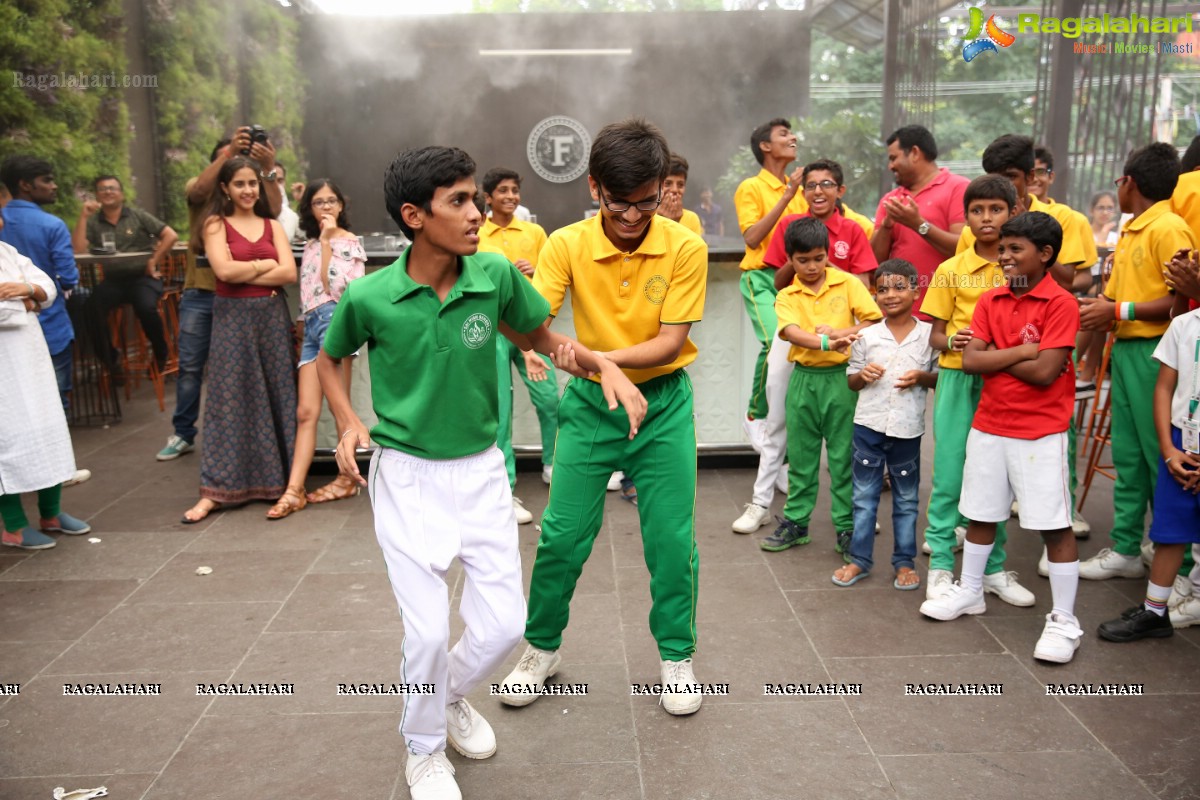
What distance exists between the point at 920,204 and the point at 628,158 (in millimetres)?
2768

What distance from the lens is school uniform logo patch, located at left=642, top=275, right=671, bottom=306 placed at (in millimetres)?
3211

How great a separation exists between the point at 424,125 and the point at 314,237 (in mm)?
12947

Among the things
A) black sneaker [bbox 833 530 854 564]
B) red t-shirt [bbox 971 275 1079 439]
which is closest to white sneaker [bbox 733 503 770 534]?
black sneaker [bbox 833 530 854 564]

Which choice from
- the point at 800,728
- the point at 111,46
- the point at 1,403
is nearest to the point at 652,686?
the point at 800,728

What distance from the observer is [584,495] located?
3303 millimetres

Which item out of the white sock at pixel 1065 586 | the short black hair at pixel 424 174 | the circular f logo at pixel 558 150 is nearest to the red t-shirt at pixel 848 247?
the white sock at pixel 1065 586

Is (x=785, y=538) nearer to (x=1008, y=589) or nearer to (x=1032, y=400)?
(x=1008, y=589)

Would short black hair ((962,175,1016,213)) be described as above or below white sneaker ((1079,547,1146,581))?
above

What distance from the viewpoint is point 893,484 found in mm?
4520

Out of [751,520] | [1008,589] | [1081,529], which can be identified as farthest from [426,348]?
[1081,529]

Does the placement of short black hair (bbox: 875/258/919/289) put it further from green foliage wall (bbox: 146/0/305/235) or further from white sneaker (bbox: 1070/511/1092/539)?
green foliage wall (bbox: 146/0/305/235)

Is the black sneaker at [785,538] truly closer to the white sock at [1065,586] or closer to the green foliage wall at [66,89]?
the white sock at [1065,586]

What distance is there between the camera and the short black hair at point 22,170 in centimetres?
639

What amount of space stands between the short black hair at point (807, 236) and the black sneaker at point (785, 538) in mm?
1329
